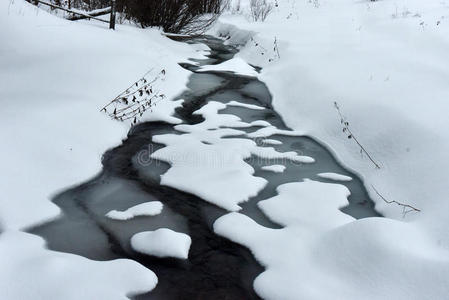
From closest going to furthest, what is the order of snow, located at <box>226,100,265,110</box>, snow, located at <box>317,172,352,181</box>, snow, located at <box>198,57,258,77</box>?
snow, located at <box>317,172,352,181</box> → snow, located at <box>226,100,265,110</box> → snow, located at <box>198,57,258,77</box>

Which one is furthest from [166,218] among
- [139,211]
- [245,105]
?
[245,105]

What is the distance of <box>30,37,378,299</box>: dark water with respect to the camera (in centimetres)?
231

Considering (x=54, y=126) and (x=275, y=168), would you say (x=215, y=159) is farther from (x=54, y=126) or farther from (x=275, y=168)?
(x=54, y=126)

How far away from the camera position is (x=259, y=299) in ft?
7.14

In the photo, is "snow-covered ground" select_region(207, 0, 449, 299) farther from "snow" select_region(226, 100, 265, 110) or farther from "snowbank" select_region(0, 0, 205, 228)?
"snowbank" select_region(0, 0, 205, 228)

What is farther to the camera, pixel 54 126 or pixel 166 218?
pixel 54 126

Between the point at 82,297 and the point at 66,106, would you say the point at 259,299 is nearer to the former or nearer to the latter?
the point at 82,297

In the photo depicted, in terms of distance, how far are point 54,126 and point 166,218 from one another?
4.83 ft

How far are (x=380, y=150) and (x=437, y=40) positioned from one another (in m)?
3.32

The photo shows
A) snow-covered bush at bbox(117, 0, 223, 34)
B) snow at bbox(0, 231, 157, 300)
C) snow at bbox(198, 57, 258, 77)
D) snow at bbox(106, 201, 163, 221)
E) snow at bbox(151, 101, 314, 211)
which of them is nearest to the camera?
snow at bbox(0, 231, 157, 300)

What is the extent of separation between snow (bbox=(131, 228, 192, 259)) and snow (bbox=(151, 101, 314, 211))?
1.70 ft

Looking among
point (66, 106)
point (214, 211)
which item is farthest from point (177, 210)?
point (66, 106)

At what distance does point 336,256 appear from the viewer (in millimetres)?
2395

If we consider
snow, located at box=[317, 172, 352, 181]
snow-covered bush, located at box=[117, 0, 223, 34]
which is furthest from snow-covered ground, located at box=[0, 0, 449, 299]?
snow-covered bush, located at box=[117, 0, 223, 34]
